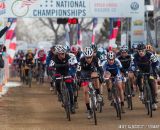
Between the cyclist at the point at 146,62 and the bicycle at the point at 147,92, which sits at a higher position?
the cyclist at the point at 146,62

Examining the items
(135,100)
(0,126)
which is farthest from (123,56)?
(0,126)

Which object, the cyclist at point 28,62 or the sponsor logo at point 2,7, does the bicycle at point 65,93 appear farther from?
the cyclist at point 28,62

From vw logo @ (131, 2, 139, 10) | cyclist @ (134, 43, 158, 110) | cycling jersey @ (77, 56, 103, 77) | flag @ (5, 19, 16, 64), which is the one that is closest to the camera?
cycling jersey @ (77, 56, 103, 77)

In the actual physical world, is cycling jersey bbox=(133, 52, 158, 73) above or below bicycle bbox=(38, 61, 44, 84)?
above

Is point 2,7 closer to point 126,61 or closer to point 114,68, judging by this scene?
point 126,61

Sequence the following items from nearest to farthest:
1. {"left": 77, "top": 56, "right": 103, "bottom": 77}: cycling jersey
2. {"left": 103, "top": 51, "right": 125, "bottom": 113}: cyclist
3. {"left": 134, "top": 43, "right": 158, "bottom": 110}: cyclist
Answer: {"left": 77, "top": 56, "right": 103, "bottom": 77}: cycling jersey < {"left": 103, "top": 51, "right": 125, "bottom": 113}: cyclist < {"left": 134, "top": 43, "right": 158, "bottom": 110}: cyclist

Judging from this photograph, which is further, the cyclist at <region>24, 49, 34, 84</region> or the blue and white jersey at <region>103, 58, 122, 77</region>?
the cyclist at <region>24, 49, 34, 84</region>

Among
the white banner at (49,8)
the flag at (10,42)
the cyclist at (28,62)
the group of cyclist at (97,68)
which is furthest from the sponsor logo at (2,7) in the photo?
the group of cyclist at (97,68)

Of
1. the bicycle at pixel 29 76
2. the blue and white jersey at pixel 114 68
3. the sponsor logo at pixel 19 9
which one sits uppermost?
the sponsor logo at pixel 19 9

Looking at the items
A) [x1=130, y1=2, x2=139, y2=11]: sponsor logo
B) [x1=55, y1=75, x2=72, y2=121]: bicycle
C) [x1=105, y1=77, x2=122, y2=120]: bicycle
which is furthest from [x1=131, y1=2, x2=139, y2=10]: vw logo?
[x1=55, y1=75, x2=72, y2=121]: bicycle

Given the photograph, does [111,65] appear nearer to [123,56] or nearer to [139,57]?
[139,57]

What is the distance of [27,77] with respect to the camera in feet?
105

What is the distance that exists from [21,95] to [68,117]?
947cm

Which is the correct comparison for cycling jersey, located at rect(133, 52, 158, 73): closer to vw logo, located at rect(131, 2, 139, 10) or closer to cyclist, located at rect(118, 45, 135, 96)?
cyclist, located at rect(118, 45, 135, 96)
